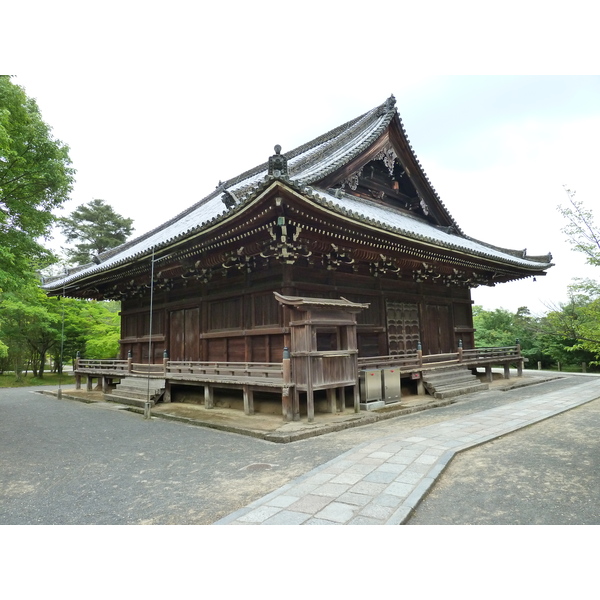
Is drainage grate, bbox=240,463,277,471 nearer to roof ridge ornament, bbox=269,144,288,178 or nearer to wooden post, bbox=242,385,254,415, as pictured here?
wooden post, bbox=242,385,254,415

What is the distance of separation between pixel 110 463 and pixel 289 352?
419 centimetres

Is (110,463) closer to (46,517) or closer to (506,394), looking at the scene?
(46,517)

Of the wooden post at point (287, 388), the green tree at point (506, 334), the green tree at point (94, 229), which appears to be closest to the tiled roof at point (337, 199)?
the wooden post at point (287, 388)

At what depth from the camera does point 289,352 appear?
9.12m

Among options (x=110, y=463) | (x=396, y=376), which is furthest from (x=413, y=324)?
(x=110, y=463)

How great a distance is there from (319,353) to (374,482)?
425 centimetres

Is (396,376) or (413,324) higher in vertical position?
(413,324)

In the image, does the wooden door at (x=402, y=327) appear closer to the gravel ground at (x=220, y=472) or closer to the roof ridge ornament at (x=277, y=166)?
the gravel ground at (x=220, y=472)

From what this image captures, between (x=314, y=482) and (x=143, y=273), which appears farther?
(x=143, y=273)

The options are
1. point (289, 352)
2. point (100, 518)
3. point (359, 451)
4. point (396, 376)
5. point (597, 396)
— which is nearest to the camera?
point (100, 518)

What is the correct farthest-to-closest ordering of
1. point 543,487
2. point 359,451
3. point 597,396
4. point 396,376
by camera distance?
point 597,396, point 396,376, point 359,451, point 543,487

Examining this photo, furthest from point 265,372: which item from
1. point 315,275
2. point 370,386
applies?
point 315,275

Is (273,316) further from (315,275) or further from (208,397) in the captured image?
(208,397)

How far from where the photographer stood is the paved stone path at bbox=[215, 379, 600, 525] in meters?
3.89
